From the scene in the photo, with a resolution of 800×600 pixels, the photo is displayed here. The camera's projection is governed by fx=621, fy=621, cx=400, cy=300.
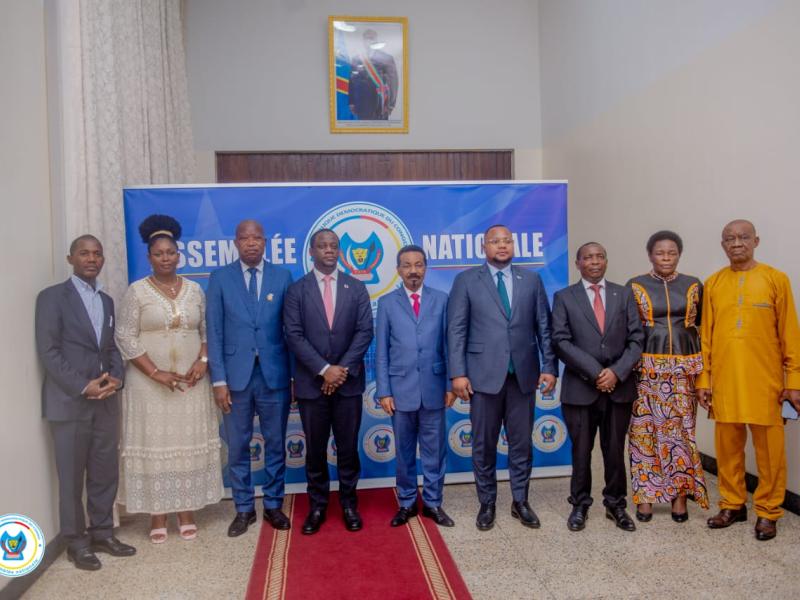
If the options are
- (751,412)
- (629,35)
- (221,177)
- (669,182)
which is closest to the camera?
(751,412)

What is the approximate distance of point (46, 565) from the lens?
2.96 m

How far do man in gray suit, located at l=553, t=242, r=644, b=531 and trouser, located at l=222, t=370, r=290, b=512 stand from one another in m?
1.57

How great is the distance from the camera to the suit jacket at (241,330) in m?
3.32

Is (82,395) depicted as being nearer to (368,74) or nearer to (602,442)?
(602,442)

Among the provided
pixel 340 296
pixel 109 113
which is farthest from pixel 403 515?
pixel 109 113

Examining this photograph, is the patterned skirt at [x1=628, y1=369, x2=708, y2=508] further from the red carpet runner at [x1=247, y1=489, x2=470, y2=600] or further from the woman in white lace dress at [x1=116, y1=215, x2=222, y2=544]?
the woman in white lace dress at [x1=116, y1=215, x2=222, y2=544]

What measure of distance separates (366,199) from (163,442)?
1.89 meters

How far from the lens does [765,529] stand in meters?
3.13

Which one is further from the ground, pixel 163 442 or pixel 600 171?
pixel 600 171

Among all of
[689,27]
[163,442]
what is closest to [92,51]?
[163,442]

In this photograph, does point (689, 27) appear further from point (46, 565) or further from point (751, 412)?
point (46, 565)

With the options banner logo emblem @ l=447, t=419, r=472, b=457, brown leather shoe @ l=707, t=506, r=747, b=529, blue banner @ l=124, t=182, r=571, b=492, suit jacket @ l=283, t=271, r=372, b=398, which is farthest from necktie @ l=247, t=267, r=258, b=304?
brown leather shoe @ l=707, t=506, r=747, b=529

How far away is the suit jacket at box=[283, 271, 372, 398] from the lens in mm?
3293

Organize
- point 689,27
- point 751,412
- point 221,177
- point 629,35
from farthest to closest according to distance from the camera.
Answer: point 221,177 < point 629,35 < point 689,27 < point 751,412
